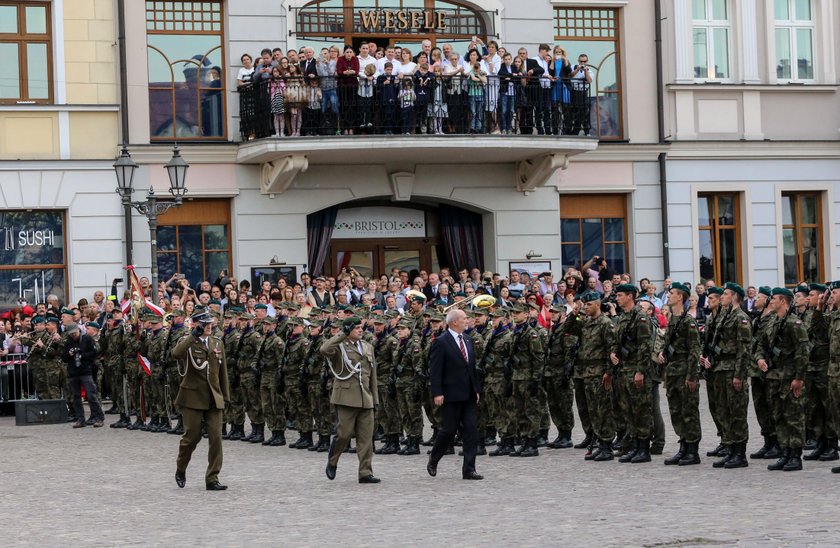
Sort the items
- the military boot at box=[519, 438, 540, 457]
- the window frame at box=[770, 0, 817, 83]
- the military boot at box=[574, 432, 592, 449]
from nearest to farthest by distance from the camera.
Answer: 1. the military boot at box=[519, 438, 540, 457]
2. the military boot at box=[574, 432, 592, 449]
3. the window frame at box=[770, 0, 817, 83]

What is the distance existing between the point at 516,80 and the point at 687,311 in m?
13.1

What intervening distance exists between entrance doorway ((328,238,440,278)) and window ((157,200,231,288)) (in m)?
2.37

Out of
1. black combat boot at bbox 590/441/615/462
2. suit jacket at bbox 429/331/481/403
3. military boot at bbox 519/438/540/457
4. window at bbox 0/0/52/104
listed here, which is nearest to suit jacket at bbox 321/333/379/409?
suit jacket at bbox 429/331/481/403

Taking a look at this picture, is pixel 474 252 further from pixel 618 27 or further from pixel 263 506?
pixel 263 506

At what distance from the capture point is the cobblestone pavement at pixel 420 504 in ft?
37.7

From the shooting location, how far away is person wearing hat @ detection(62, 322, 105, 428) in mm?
24141

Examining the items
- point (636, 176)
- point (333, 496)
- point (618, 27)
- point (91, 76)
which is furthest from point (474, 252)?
point (333, 496)

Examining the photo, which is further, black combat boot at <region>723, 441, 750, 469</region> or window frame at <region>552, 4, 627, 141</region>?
window frame at <region>552, 4, 627, 141</region>

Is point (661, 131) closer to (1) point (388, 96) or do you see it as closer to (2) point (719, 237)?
(2) point (719, 237)

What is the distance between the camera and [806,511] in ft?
39.6

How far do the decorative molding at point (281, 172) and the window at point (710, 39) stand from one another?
9109mm

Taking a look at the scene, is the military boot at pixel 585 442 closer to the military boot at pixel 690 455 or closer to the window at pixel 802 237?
the military boot at pixel 690 455

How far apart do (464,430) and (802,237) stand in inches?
746

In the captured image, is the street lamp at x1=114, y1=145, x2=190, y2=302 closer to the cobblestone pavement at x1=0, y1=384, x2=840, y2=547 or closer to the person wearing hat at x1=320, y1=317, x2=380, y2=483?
the cobblestone pavement at x1=0, y1=384, x2=840, y2=547
